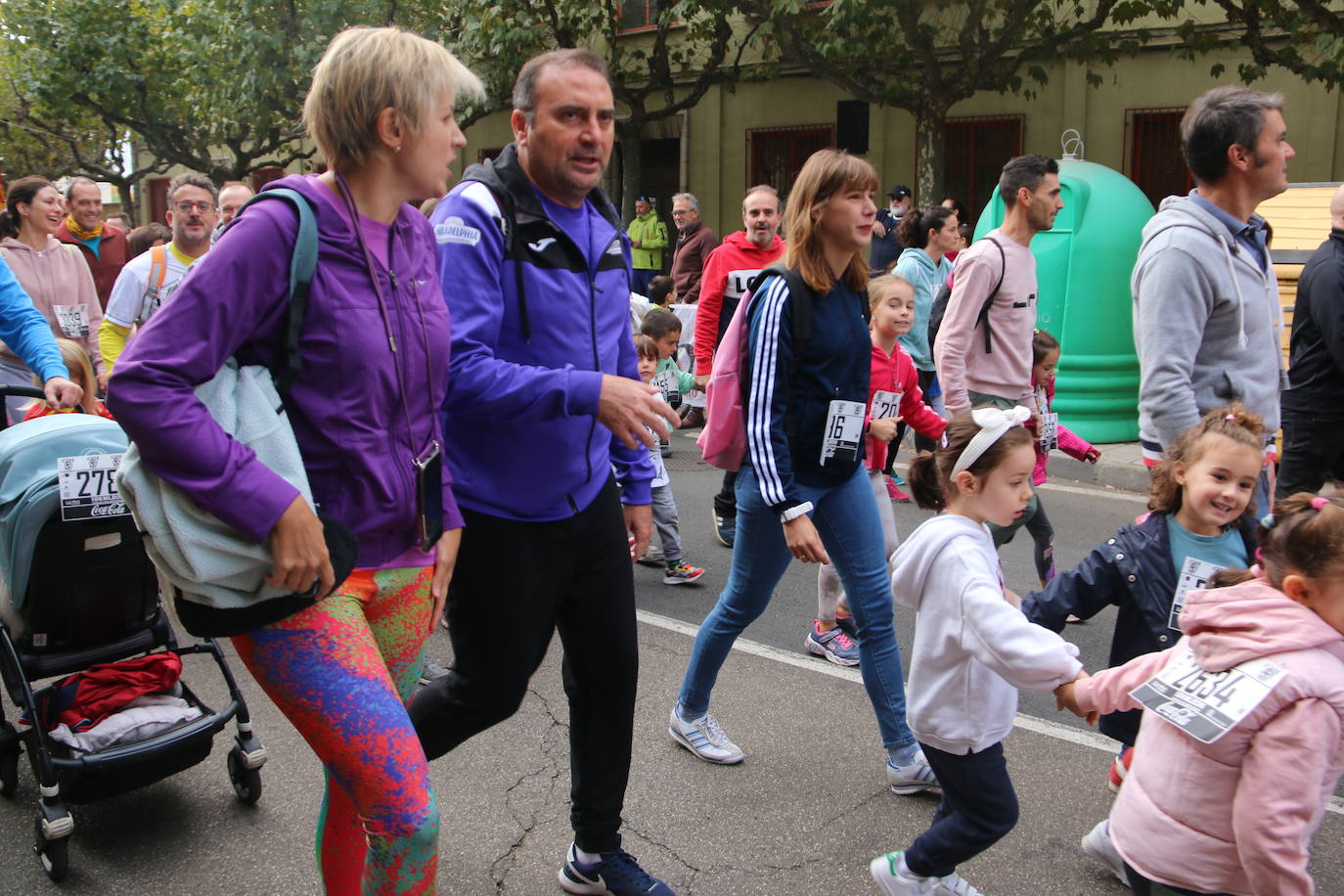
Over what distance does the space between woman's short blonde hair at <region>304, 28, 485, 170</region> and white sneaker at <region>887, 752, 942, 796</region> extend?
237 centimetres

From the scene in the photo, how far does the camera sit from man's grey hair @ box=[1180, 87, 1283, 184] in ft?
11.3

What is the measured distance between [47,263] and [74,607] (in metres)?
3.18

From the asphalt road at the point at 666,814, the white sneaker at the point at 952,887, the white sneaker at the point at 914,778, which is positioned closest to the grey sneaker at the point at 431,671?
the asphalt road at the point at 666,814

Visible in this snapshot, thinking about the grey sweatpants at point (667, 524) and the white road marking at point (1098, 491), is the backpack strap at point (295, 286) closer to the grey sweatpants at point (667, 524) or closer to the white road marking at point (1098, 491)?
the grey sweatpants at point (667, 524)

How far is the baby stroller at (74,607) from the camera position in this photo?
10.7 ft

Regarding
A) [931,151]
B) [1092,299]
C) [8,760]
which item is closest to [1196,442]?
[8,760]

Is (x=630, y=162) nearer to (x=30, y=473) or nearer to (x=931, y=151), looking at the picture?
(x=931, y=151)

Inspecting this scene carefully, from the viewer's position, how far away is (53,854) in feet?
10.1

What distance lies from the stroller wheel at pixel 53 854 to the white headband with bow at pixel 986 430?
2.45 meters

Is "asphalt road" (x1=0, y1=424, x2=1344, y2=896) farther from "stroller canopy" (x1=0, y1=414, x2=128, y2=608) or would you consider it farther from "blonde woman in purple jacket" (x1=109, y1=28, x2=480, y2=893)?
"blonde woman in purple jacket" (x1=109, y1=28, x2=480, y2=893)

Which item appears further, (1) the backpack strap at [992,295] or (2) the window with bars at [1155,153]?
(2) the window with bars at [1155,153]

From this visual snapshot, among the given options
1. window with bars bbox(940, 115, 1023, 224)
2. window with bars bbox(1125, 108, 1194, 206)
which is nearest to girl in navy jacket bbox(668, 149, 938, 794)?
window with bars bbox(1125, 108, 1194, 206)

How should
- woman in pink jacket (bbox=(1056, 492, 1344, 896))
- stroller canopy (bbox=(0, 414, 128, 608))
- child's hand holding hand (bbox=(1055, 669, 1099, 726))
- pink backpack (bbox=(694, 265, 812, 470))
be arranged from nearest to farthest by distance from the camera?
woman in pink jacket (bbox=(1056, 492, 1344, 896)), child's hand holding hand (bbox=(1055, 669, 1099, 726)), stroller canopy (bbox=(0, 414, 128, 608)), pink backpack (bbox=(694, 265, 812, 470))

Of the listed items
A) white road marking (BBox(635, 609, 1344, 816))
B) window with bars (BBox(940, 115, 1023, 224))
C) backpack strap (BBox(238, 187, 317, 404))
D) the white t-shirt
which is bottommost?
white road marking (BBox(635, 609, 1344, 816))
